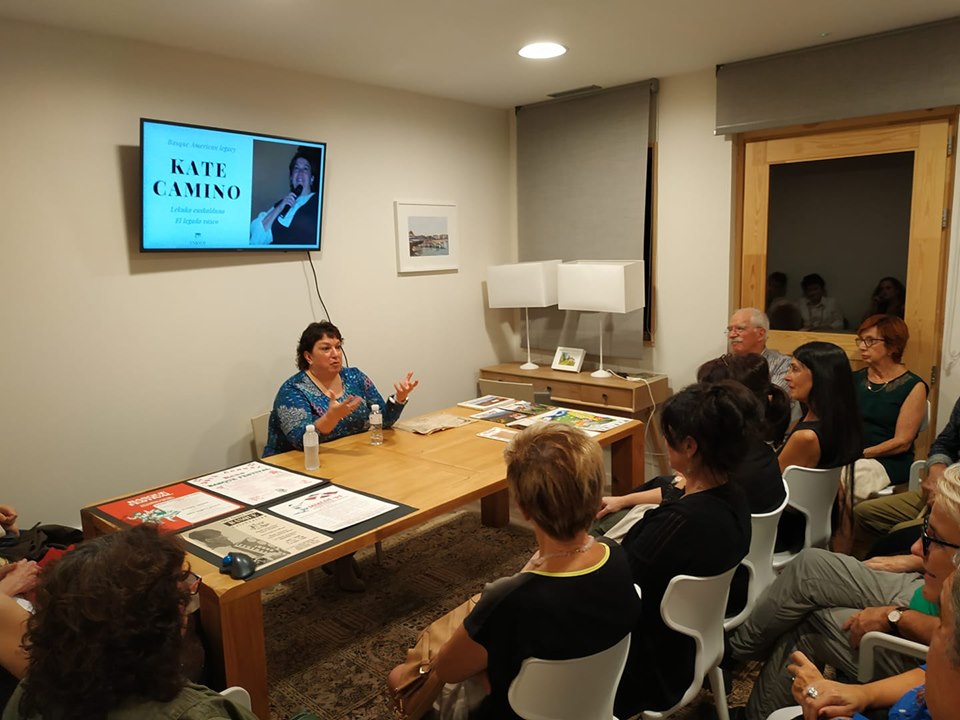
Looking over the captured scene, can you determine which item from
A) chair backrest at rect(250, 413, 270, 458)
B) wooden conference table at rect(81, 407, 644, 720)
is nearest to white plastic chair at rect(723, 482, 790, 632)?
wooden conference table at rect(81, 407, 644, 720)

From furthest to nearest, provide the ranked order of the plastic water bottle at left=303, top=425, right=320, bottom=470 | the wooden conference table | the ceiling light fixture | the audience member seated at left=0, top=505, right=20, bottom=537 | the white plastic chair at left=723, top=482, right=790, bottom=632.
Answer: the ceiling light fixture
the plastic water bottle at left=303, top=425, right=320, bottom=470
the audience member seated at left=0, top=505, right=20, bottom=537
the white plastic chair at left=723, top=482, right=790, bottom=632
the wooden conference table

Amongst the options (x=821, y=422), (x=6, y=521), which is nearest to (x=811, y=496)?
(x=821, y=422)

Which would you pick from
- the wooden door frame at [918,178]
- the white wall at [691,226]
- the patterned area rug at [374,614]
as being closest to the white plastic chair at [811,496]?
the patterned area rug at [374,614]

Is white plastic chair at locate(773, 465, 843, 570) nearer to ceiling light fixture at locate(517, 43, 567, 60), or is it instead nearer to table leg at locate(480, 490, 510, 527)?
table leg at locate(480, 490, 510, 527)

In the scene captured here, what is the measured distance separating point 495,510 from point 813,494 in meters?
1.80

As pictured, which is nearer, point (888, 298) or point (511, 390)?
point (888, 298)

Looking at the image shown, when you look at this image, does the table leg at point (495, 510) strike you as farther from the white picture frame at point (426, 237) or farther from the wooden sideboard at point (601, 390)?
the white picture frame at point (426, 237)

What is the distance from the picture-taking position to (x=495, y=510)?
3.78 meters

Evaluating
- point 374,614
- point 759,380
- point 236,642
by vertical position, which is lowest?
point 374,614

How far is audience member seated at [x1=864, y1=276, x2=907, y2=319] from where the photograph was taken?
3562mm

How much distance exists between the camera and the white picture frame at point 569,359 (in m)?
4.58

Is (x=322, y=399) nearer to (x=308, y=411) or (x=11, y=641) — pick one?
(x=308, y=411)

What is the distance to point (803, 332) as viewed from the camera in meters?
3.90

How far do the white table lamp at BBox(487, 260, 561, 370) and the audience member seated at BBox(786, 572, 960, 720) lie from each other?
3048 millimetres
